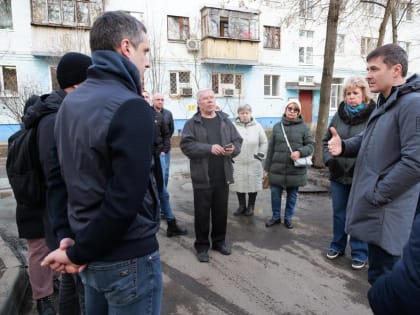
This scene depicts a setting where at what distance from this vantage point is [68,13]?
50.0ft

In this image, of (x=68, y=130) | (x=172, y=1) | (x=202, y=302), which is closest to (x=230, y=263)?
(x=202, y=302)

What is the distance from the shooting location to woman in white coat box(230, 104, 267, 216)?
5039 millimetres

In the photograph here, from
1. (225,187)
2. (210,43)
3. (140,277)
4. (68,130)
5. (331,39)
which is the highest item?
(210,43)

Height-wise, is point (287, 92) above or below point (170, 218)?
above

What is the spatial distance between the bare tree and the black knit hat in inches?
281

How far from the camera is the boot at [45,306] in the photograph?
2.56 metres

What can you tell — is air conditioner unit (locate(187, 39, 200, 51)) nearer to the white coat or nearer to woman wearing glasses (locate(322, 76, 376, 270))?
the white coat

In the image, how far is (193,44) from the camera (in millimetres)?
17656

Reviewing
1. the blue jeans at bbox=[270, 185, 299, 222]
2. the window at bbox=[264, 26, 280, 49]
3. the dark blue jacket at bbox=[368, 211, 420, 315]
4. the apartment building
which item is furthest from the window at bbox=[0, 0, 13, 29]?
the dark blue jacket at bbox=[368, 211, 420, 315]

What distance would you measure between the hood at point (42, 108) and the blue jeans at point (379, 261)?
7.43ft

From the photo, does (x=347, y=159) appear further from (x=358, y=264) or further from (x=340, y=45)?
(x=340, y=45)

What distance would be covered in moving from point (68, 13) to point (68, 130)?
16.4 meters

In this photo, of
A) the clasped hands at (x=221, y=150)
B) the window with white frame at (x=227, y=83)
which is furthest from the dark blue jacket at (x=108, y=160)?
the window with white frame at (x=227, y=83)

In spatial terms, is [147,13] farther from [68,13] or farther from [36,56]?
[36,56]
